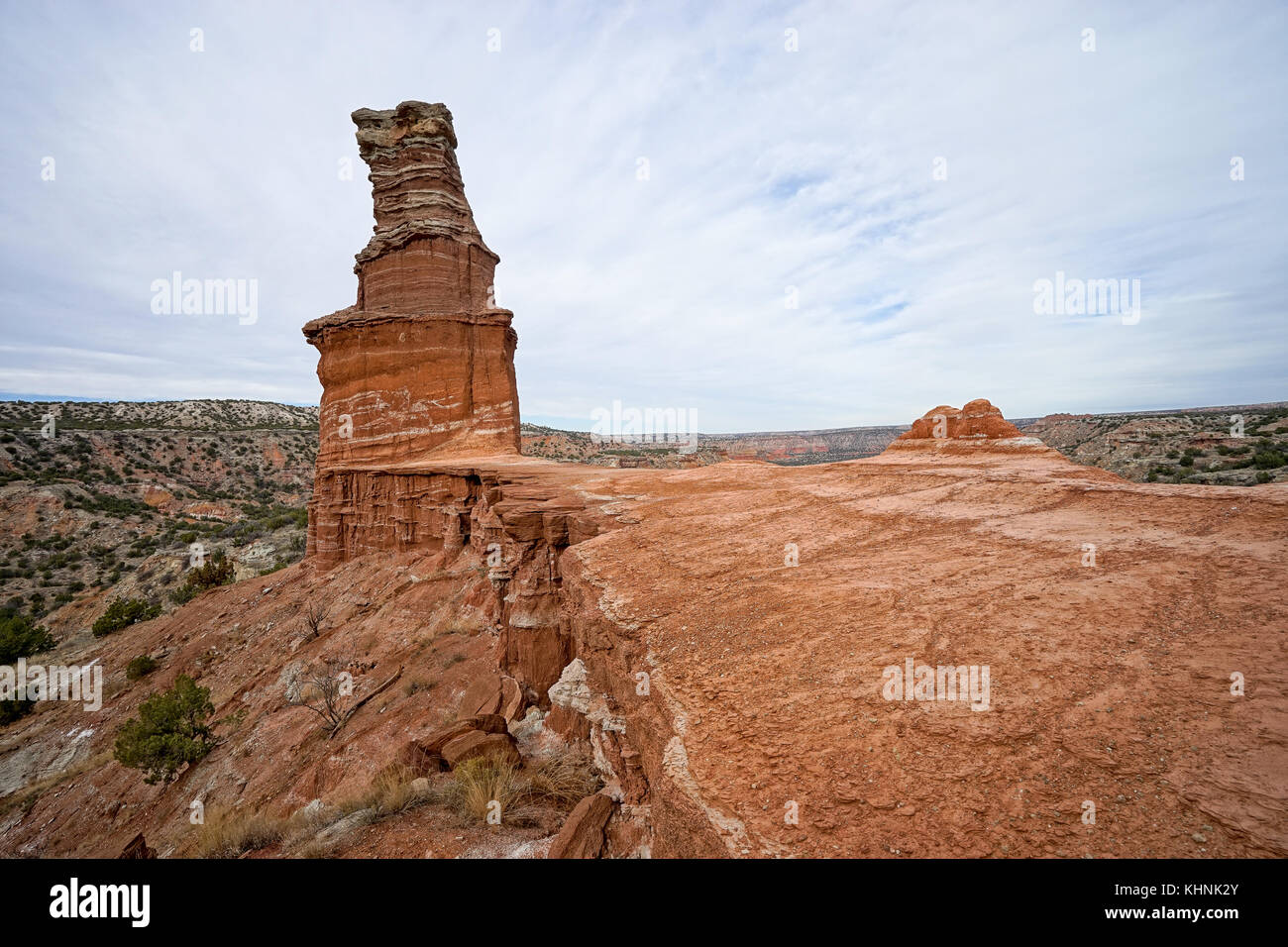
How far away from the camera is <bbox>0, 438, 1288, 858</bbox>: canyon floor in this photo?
7.78 ft

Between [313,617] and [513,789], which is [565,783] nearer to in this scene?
[513,789]

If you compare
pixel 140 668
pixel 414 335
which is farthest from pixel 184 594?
pixel 414 335

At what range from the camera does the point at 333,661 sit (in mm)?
12883

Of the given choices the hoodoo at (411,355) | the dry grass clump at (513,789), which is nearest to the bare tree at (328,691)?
the dry grass clump at (513,789)

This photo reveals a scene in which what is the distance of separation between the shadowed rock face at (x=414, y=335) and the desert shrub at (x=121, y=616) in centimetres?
1446

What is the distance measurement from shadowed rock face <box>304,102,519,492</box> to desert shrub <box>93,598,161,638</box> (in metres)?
14.5

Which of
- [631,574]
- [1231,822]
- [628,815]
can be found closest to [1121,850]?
[1231,822]

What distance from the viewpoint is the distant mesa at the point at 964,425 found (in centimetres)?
995

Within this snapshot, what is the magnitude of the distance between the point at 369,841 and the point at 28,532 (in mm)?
53297

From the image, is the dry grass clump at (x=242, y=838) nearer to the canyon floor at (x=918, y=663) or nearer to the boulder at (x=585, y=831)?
the canyon floor at (x=918, y=663)

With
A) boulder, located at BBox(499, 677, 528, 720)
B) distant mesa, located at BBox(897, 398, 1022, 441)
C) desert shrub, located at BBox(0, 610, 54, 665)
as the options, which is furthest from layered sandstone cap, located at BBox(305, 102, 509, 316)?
desert shrub, located at BBox(0, 610, 54, 665)

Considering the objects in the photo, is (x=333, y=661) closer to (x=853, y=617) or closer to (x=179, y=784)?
(x=179, y=784)

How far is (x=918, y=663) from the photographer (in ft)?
10.7

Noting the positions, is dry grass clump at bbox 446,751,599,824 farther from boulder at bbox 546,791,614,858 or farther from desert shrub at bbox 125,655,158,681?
desert shrub at bbox 125,655,158,681
